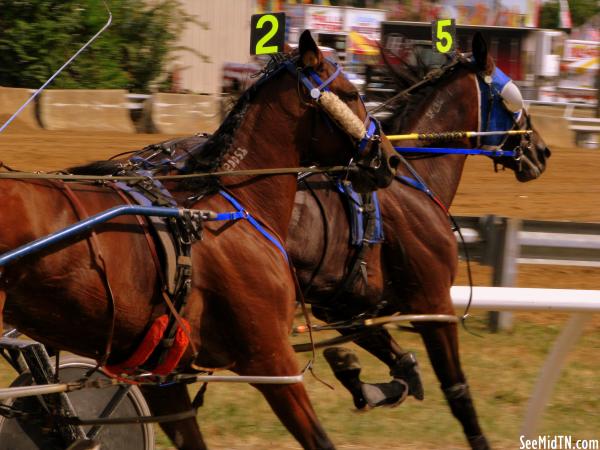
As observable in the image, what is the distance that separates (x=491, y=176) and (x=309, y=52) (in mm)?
10985

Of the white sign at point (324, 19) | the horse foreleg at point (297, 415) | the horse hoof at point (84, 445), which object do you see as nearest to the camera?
the horse foreleg at point (297, 415)

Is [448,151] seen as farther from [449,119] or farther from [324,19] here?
[324,19]

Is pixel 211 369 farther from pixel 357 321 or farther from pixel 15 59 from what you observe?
pixel 15 59

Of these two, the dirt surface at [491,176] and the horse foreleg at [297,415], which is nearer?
the horse foreleg at [297,415]

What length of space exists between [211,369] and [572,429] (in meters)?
2.71

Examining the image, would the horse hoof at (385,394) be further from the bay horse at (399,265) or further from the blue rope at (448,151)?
the blue rope at (448,151)

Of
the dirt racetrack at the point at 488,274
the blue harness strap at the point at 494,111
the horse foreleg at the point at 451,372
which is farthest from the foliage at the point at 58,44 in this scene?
the horse foreleg at the point at 451,372

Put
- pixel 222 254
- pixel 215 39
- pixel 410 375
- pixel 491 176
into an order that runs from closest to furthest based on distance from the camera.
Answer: pixel 222 254 → pixel 410 375 → pixel 491 176 → pixel 215 39

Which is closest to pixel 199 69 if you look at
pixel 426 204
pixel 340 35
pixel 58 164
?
pixel 340 35

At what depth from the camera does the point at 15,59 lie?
63.5ft

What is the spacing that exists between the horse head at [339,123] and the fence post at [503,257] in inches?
137

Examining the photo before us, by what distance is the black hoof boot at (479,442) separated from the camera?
543cm

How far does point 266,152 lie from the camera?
4.36 meters

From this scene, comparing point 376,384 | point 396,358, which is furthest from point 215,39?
point 376,384
